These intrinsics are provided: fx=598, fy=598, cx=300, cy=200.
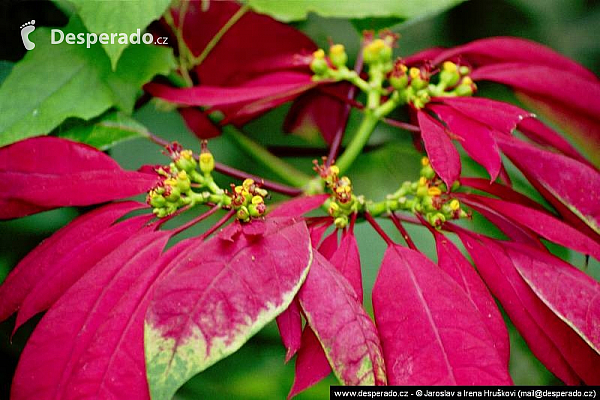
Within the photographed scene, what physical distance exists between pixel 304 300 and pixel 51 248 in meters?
0.13

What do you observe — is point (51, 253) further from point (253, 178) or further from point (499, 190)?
point (499, 190)

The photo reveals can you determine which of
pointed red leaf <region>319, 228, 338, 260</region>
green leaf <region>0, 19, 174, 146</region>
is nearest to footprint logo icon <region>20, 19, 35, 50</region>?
green leaf <region>0, 19, 174, 146</region>

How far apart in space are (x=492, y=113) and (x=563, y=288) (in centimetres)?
9

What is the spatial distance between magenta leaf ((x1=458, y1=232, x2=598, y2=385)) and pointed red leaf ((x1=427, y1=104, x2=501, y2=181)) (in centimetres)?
5

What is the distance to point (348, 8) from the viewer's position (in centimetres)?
38

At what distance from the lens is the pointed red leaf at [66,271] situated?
263mm

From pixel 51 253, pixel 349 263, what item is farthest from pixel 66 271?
pixel 349 263

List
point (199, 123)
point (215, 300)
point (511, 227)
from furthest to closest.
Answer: point (199, 123) → point (511, 227) → point (215, 300)

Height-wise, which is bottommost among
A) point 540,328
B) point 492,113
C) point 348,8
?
point 540,328

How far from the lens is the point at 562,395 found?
0.28 meters

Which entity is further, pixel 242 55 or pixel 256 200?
pixel 242 55

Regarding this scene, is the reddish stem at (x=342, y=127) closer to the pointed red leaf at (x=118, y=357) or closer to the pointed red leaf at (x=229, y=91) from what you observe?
the pointed red leaf at (x=229, y=91)

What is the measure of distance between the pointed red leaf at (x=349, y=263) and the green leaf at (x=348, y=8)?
16 centimetres

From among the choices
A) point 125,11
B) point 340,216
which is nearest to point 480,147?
point 340,216
